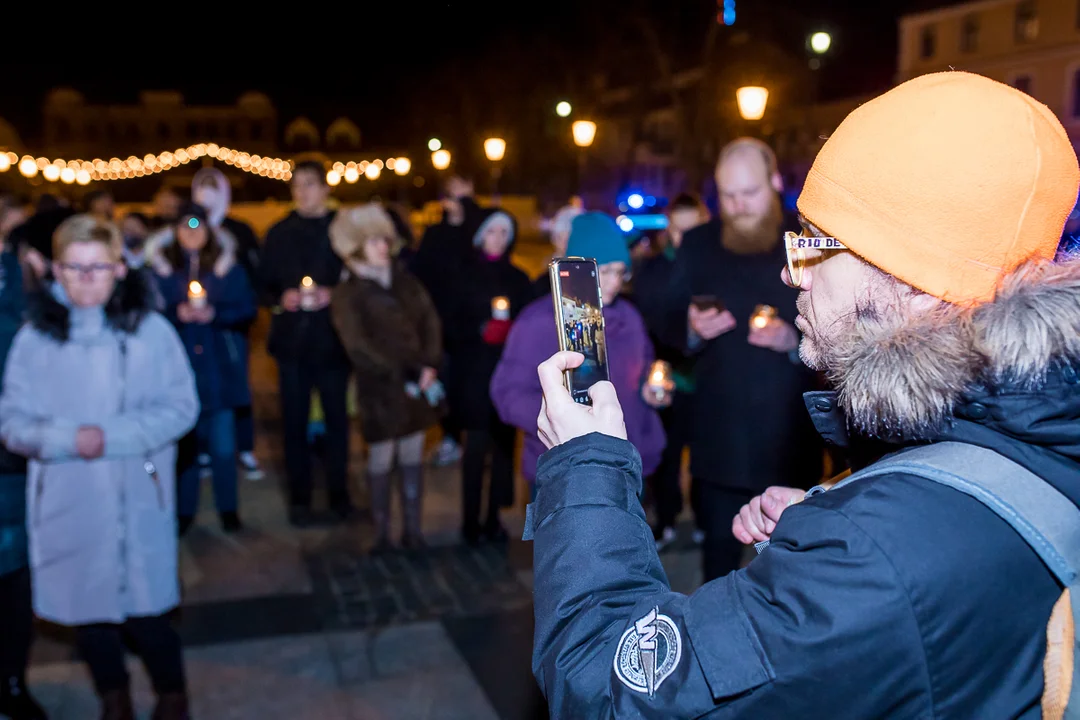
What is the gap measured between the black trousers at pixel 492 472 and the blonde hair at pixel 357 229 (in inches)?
58.2

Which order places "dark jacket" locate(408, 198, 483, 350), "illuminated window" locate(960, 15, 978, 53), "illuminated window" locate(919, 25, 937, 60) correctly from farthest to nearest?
"illuminated window" locate(919, 25, 937, 60) < "illuminated window" locate(960, 15, 978, 53) < "dark jacket" locate(408, 198, 483, 350)

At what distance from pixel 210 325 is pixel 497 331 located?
6.91 ft

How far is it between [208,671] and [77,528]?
1304 mm

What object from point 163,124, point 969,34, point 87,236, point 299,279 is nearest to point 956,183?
point 87,236

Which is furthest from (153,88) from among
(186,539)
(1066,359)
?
(1066,359)

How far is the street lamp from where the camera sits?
1066cm

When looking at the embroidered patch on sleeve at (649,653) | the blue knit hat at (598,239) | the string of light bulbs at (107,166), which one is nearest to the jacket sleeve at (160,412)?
the blue knit hat at (598,239)

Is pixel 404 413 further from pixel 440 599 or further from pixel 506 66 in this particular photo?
pixel 506 66

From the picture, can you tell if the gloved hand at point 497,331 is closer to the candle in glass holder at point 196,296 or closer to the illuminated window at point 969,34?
the candle in glass holder at point 196,296

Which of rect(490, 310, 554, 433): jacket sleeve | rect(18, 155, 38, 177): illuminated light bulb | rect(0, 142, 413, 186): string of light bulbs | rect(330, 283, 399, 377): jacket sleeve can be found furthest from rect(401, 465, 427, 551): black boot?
rect(18, 155, 38, 177): illuminated light bulb

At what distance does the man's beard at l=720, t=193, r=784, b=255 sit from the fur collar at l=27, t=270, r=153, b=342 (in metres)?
2.58

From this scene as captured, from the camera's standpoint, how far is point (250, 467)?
25.3 feet

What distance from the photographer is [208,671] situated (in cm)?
439

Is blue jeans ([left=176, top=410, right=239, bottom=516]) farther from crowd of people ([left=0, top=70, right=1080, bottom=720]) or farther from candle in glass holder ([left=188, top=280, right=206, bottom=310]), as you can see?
candle in glass holder ([left=188, top=280, right=206, bottom=310])
